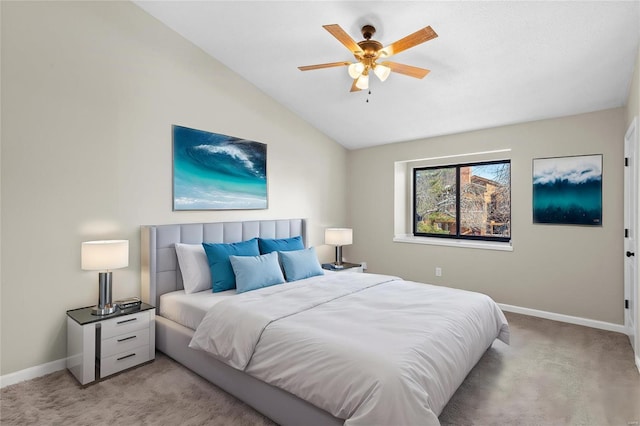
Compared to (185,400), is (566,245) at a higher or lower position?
higher

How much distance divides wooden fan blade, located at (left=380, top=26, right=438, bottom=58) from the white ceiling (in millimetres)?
493

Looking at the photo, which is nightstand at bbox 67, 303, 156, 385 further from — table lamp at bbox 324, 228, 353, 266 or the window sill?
the window sill

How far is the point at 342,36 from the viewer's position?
2.29 m

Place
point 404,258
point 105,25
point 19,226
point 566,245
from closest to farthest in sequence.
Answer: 1. point 19,226
2. point 105,25
3. point 566,245
4. point 404,258

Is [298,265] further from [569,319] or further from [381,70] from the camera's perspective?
[569,319]

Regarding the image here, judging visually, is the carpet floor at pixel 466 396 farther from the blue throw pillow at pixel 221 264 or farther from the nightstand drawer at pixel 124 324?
the blue throw pillow at pixel 221 264

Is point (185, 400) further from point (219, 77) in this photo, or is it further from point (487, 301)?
point (219, 77)

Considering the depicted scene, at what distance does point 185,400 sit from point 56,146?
2.20 meters

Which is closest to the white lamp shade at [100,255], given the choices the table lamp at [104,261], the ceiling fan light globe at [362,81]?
the table lamp at [104,261]

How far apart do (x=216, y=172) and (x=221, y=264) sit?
115cm

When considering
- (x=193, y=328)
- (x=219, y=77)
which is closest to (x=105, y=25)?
(x=219, y=77)

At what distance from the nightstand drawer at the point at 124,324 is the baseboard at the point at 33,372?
548mm

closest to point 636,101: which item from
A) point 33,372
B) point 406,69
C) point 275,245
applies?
point 406,69

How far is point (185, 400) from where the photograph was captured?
230 centimetres
